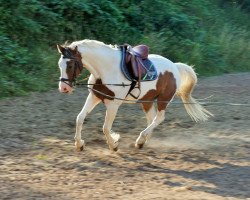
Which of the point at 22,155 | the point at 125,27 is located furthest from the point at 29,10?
the point at 22,155

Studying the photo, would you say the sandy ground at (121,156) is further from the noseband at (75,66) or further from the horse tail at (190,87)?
the noseband at (75,66)

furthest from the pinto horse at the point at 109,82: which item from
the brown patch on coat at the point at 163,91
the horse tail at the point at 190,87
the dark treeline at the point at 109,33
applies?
the dark treeline at the point at 109,33

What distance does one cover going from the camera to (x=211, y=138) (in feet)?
27.2

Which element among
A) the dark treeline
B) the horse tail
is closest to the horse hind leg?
the horse tail

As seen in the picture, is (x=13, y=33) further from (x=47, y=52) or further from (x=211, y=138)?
(x=211, y=138)

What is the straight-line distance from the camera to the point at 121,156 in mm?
6980

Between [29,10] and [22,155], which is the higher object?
[29,10]

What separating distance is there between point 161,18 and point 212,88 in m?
4.94

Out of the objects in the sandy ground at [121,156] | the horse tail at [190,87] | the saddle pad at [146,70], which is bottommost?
the sandy ground at [121,156]

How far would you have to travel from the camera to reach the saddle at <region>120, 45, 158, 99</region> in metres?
7.20

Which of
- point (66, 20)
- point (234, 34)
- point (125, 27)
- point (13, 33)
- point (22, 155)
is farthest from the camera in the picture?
point (234, 34)

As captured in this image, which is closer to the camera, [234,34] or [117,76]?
[117,76]

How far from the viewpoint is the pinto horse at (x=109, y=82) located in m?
6.65

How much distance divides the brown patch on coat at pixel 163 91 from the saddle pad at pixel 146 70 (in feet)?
0.69
